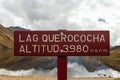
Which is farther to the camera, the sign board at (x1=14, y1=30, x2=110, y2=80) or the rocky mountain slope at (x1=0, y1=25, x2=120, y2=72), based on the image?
the rocky mountain slope at (x1=0, y1=25, x2=120, y2=72)

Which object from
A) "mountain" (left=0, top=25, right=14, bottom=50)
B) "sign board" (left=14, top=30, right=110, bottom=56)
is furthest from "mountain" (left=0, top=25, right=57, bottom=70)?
"sign board" (left=14, top=30, right=110, bottom=56)

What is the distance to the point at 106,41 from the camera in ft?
66.8

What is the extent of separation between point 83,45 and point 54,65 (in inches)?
2233

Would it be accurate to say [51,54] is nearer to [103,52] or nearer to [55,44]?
[55,44]

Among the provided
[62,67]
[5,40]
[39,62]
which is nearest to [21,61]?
[39,62]

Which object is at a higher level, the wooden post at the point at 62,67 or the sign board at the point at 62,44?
the sign board at the point at 62,44

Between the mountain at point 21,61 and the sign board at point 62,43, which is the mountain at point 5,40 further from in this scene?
the sign board at point 62,43

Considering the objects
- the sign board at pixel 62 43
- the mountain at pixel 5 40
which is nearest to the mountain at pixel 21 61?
the mountain at pixel 5 40

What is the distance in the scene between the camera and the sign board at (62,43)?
20.4m

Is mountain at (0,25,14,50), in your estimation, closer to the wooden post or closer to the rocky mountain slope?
the rocky mountain slope

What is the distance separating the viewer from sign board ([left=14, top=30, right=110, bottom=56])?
67.0ft

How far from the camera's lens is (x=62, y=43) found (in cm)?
2055

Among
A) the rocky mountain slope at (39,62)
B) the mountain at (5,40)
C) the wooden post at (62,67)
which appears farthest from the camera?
the mountain at (5,40)

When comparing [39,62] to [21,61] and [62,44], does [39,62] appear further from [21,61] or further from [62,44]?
[62,44]
